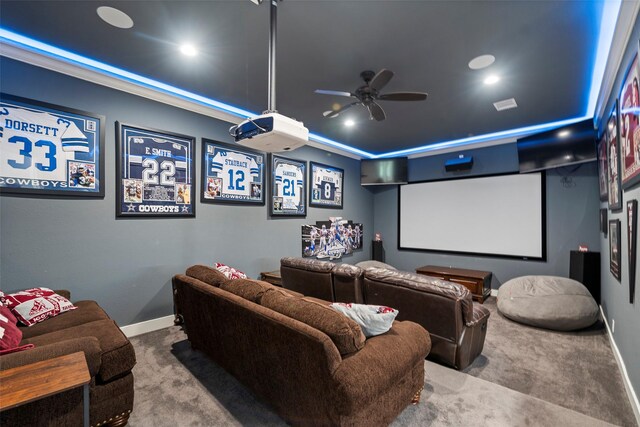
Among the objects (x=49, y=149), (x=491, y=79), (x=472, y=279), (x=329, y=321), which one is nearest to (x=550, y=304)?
(x=472, y=279)

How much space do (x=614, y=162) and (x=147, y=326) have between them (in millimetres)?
5272

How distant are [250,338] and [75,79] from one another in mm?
3179

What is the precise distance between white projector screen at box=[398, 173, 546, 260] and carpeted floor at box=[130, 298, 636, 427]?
2274 millimetres

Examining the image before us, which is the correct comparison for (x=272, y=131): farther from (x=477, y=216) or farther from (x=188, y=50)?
(x=477, y=216)

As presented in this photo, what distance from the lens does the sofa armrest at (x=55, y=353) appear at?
1.41 meters

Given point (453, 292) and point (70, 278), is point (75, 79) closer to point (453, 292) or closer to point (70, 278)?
point (70, 278)

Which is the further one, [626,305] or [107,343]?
[626,305]

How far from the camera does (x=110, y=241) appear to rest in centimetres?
314

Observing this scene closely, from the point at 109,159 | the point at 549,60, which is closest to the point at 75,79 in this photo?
the point at 109,159

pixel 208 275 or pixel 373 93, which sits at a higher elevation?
pixel 373 93

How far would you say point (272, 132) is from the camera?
6.03ft

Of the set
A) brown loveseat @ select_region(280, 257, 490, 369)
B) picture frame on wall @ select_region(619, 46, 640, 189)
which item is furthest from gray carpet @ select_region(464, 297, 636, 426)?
picture frame on wall @ select_region(619, 46, 640, 189)

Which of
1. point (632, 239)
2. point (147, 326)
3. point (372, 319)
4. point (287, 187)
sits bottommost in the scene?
point (147, 326)

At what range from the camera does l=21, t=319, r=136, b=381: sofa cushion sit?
70.8 inches
